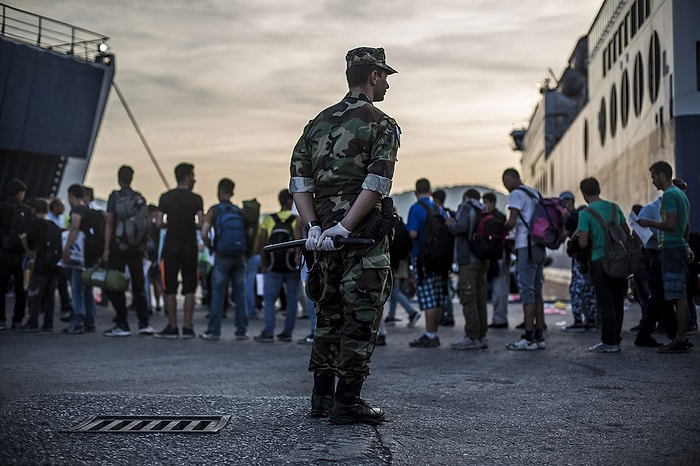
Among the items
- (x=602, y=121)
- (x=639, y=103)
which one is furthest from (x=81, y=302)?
(x=602, y=121)

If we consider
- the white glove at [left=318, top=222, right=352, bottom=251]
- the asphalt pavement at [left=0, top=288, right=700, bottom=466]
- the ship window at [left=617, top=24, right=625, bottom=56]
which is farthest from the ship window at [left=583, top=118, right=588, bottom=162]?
the white glove at [left=318, top=222, right=352, bottom=251]

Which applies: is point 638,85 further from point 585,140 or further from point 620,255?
point 620,255

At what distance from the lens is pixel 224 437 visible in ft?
13.3

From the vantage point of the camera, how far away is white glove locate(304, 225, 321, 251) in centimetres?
446

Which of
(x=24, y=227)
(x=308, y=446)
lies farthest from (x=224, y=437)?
(x=24, y=227)

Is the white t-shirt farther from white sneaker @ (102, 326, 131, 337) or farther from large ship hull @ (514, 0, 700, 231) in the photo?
large ship hull @ (514, 0, 700, 231)

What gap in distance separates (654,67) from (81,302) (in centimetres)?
1348

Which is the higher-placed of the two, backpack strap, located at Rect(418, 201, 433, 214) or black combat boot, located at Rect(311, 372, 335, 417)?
backpack strap, located at Rect(418, 201, 433, 214)

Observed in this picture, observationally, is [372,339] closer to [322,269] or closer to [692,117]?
[322,269]

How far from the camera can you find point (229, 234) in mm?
10227

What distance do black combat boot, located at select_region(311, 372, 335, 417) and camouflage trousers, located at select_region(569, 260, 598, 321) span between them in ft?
22.8

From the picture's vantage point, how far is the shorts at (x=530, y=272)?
870cm

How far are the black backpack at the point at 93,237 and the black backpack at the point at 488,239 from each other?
498 cm

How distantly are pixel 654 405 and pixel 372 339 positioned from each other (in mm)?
1988
